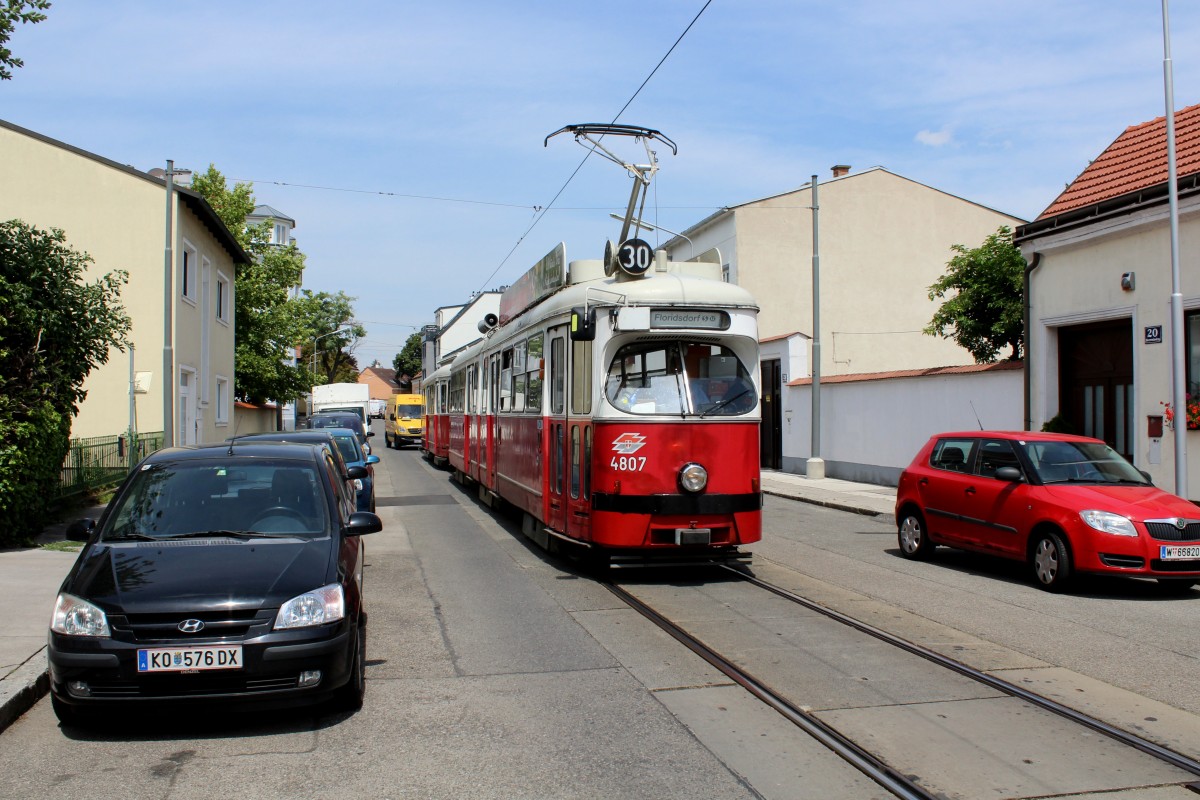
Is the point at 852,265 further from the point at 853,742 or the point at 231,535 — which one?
the point at 853,742

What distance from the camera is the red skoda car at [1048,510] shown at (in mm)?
9828

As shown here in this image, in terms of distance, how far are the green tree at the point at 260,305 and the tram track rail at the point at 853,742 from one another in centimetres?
3701

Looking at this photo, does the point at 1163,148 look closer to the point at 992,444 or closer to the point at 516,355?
the point at 992,444

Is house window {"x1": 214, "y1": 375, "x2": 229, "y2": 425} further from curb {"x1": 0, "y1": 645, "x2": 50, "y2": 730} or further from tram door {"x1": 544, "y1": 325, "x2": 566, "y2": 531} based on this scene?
curb {"x1": 0, "y1": 645, "x2": 50, "y2": 730}

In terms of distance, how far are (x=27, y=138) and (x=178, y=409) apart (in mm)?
7192

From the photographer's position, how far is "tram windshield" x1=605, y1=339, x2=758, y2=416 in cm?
1036

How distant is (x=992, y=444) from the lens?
1184 centimetres

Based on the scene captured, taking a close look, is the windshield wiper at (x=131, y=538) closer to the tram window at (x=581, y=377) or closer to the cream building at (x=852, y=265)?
the tram window at (x=581, y=377)

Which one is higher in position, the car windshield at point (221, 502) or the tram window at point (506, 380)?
the tram window at point (506, 380)

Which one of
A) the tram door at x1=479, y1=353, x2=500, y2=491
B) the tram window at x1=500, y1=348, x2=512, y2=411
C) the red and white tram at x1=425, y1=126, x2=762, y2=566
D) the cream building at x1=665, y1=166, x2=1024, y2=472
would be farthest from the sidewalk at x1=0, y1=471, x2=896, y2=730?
the cream building at x1=665, y1=166, x2=1024, y2=472

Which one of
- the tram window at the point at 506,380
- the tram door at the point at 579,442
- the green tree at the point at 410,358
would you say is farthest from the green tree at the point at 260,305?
the green tree at the point at 410,358

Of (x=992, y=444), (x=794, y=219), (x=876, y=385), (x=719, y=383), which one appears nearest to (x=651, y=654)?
(x=719, y=383)

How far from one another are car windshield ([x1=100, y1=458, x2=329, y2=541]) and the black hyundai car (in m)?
0.01

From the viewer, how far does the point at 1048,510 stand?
10453 millimetres
